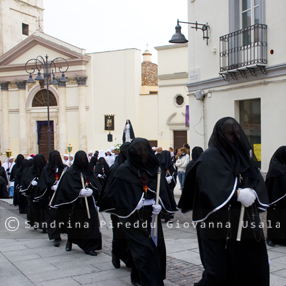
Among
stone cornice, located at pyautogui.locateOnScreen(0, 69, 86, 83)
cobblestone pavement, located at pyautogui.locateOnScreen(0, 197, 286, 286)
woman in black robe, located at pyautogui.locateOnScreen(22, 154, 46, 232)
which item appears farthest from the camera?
stone cornice, located at pyautogui.locateOnScreen(0, 69, 86, 83)

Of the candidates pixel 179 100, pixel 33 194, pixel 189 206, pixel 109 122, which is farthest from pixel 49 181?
pixel 109 122

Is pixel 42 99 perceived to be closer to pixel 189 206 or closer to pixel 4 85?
pixel 4 85

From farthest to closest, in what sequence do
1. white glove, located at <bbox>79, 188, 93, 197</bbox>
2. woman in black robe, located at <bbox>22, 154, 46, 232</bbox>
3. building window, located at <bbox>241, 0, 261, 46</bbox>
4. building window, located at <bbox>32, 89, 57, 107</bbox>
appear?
building window, located at <bbox>32, 89, 57, 107</bbox>, building window, located at <bbox>241, 0, 261, 46</bbox>, woman in black robe, located at <bbox>22, 154, 46, 232</bbox>, white glove, located at <bbox>79, 188, 93, 197</bbox>

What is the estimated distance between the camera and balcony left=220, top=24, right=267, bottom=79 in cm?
1167

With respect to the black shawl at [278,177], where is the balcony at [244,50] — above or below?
above

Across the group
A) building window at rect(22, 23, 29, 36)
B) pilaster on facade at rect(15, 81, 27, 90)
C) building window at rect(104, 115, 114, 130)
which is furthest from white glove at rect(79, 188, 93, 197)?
building window at rect(22, 23, 29, 36)

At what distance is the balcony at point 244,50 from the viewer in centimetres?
1167

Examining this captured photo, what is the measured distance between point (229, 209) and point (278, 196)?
367 centimetres

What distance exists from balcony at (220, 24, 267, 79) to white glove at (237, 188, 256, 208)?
328 inches

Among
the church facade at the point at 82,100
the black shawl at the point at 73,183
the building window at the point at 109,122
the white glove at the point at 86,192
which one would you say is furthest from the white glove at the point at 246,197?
the building window at the point at 109,122

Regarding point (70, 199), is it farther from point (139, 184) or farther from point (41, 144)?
point (41, 144)

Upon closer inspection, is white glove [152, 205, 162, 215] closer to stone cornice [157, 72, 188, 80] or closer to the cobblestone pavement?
the cobblestone pavement

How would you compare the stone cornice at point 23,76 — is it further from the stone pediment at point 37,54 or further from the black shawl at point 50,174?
the black shawl at point 50,174

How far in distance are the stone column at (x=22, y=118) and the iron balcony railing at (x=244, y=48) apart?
2335cm
